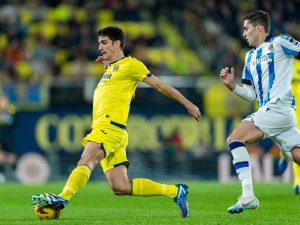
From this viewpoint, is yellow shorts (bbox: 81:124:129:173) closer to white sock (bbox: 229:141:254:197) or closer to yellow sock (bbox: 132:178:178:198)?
yellow sock (bbox: 132:178:178:198)

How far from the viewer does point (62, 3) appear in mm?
23984

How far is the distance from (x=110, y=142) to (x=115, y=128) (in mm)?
178

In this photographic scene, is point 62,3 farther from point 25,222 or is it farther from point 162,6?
point 25,222

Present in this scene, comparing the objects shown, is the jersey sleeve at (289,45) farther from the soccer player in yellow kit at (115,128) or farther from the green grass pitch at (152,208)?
the green grass pitch at (152,208)

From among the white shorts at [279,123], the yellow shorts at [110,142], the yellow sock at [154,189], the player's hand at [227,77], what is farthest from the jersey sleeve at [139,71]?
the white shorts at [279,123]

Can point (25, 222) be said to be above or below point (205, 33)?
below

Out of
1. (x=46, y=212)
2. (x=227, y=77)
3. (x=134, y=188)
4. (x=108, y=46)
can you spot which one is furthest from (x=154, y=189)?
(x=108, y=46)

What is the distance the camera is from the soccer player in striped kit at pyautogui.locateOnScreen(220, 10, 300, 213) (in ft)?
30.3

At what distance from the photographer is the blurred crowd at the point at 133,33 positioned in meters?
21.9

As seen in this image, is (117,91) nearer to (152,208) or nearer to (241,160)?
(241,160)

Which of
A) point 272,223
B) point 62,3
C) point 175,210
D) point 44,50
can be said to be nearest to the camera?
point 272,223

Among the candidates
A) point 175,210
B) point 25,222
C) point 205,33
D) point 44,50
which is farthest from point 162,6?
point 25,222

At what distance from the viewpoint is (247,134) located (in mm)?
9258

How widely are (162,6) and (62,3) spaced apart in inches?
108
